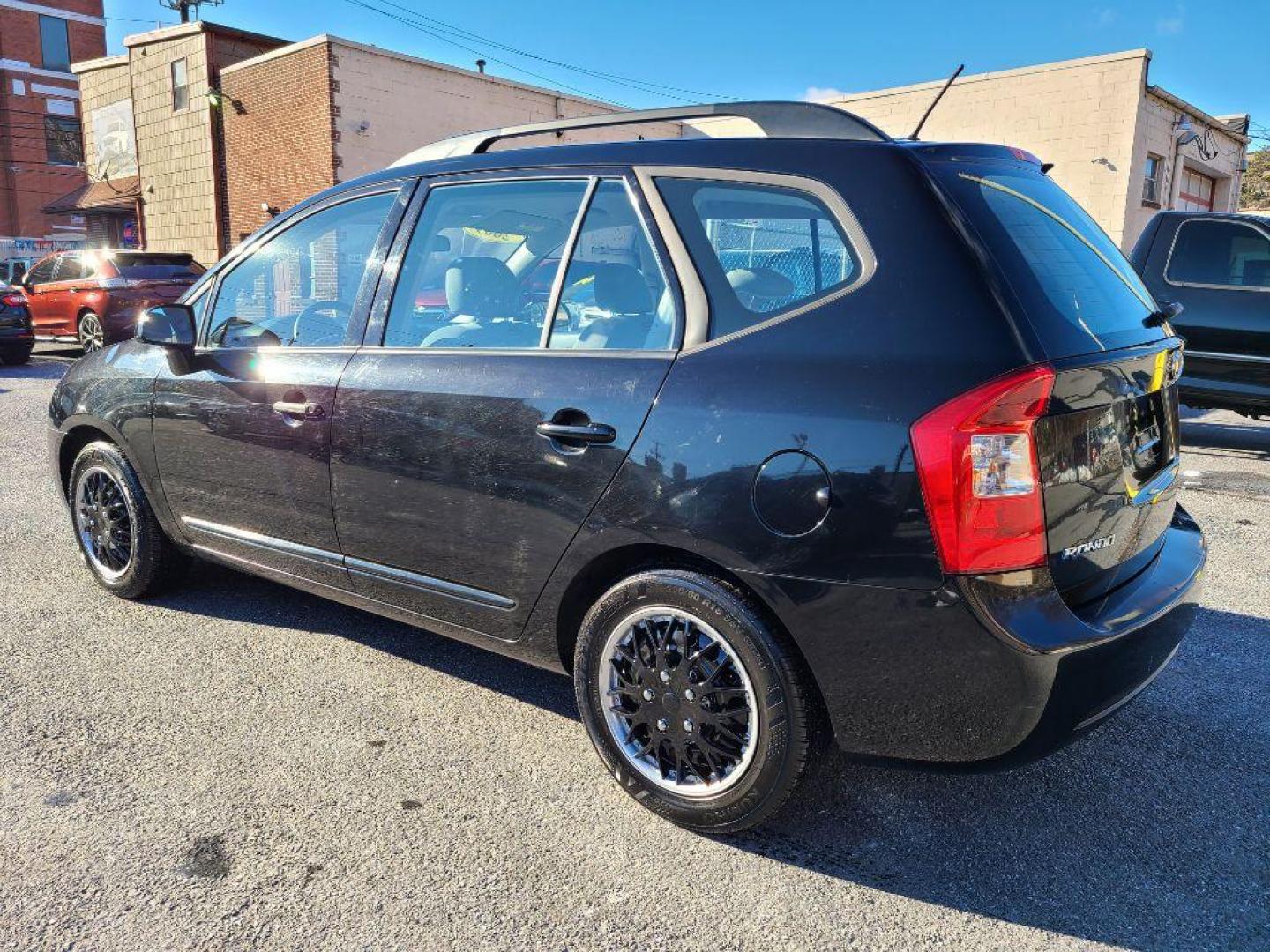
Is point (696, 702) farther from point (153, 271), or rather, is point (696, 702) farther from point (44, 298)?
point (44, 298)

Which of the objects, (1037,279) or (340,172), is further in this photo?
(340,172)

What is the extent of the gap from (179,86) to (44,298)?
34.6ft

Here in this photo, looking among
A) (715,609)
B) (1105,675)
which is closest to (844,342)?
(715,609)

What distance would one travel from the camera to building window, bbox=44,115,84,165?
141ft

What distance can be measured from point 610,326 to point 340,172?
19.8 metres

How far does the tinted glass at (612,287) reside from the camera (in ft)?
8.72

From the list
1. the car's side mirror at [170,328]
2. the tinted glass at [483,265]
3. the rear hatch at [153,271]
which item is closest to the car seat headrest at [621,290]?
the tinted glass at [483,265]

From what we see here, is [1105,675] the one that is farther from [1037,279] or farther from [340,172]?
[340,172]

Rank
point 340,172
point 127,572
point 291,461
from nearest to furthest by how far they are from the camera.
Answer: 1. point 291,461
2. point 127,572
3. point 340,172

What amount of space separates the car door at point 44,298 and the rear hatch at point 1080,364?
17.2 m

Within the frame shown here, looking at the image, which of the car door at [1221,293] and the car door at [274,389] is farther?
the car door at [1221,293]

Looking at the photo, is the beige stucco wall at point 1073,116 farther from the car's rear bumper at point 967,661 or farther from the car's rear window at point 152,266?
the car's rear bumper at point 967,661

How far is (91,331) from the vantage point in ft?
51.0

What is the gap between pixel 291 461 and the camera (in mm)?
3371
